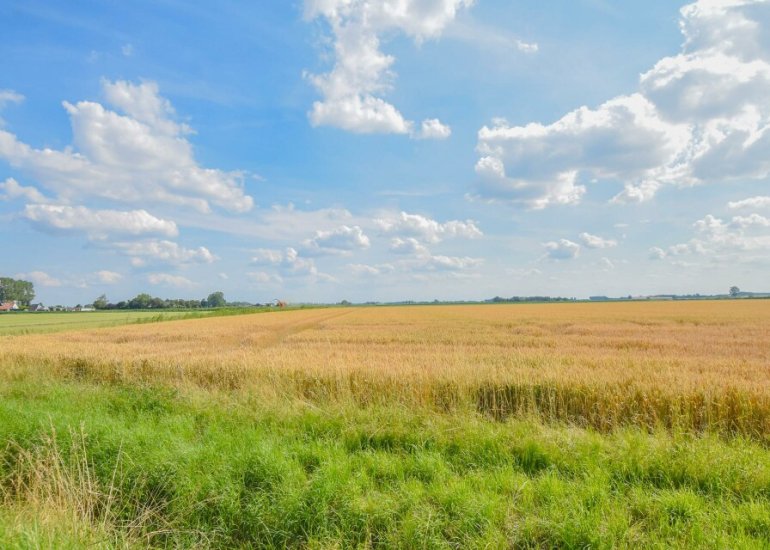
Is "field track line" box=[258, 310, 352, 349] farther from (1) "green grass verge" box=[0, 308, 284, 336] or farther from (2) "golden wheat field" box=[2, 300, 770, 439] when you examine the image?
(1) "green grass verge" box=[0, 308, 284, 336]

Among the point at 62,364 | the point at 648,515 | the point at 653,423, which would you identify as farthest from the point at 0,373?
the point at 653,423

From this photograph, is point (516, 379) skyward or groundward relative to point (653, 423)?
skyward

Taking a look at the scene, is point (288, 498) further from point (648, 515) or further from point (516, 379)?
point (516, 379)

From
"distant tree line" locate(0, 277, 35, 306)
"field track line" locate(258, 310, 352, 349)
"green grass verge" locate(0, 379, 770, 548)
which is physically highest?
"distant tree line" locate(0, 277, 35, 306)

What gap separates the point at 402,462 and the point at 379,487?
2.08ft

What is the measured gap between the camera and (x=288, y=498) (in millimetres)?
4520

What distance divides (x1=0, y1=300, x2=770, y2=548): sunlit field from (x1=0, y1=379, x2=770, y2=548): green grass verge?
0.9 inches

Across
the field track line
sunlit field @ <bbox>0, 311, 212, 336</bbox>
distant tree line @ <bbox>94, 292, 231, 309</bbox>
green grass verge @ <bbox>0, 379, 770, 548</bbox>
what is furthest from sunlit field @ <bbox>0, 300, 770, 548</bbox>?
distant tree line @ <bbox>94, 292, 231, 309</bbox>

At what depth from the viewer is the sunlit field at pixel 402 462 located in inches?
159

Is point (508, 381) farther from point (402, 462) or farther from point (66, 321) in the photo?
point (66, 321)

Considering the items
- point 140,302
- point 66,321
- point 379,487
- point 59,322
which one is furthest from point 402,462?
point 140,302

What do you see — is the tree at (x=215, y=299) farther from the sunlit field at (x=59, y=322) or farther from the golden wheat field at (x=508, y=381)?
the golden wheat field at (x=508, y=381)

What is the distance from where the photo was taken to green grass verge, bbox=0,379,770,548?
393cm

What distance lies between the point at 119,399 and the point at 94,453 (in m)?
3.74
